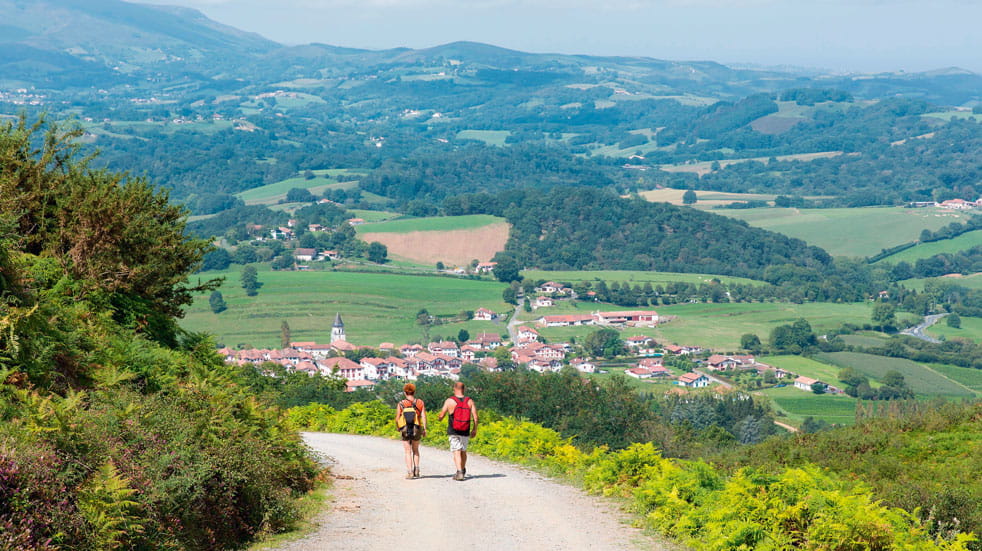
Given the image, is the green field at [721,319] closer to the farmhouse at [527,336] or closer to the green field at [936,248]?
the farmhouse at [527,336]

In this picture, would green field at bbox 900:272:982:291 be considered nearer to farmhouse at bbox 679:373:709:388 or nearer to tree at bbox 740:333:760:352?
tree at bbox 740:333:760:352

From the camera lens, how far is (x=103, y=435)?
727cm

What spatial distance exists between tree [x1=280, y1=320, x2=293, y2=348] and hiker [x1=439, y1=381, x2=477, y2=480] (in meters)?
63.4

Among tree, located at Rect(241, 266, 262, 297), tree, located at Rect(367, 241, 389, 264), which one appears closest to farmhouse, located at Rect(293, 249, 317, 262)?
tree, located at Rect(367, 241, 389, 264)

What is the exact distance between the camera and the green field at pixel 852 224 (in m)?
136

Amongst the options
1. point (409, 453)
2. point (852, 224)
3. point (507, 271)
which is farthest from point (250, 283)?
point (852, 224)

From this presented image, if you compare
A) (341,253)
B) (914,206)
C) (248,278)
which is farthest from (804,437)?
(914,206)

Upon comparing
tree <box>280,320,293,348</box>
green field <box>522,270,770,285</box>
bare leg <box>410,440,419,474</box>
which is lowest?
green field <box>522,270,770,285</box>

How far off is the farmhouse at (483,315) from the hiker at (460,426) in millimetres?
77837

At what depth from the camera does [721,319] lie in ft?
301

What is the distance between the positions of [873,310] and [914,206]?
9011 centimetres

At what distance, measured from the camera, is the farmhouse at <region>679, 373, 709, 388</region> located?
212 ft

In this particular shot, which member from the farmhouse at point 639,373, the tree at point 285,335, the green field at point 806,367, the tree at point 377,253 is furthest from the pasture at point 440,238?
the green field at point 806,367

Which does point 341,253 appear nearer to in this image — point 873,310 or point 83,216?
point 873,310
